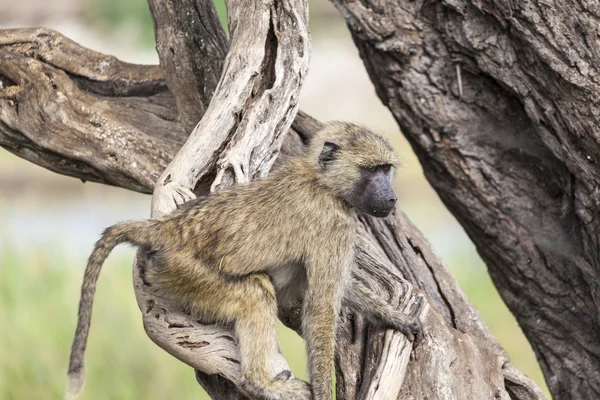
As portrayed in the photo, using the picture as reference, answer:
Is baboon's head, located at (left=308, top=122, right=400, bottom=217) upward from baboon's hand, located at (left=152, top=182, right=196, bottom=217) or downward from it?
upward

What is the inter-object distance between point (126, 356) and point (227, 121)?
335 cm

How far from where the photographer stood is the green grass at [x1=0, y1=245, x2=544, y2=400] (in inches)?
250

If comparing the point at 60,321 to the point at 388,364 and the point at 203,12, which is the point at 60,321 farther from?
the point at 388,364

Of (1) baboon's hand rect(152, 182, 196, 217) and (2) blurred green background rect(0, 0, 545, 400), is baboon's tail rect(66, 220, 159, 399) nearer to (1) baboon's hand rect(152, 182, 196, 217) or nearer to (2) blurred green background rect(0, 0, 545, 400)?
(1) baboon's hand rect(152, 182, 196, 217)

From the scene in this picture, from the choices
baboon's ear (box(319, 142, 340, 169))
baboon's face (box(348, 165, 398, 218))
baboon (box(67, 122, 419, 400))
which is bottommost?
baboon (box(67, 122, 419, 400))

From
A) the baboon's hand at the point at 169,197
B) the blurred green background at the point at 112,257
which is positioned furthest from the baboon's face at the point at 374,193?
the baboon's hand at the point at 169,197

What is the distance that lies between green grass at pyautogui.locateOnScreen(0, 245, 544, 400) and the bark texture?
2.73 meters

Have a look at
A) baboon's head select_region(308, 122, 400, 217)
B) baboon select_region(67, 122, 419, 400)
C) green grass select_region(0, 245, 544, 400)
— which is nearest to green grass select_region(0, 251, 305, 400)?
green grass select_region(0, 245, 544, 400)

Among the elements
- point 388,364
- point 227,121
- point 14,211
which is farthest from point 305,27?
point 14,211

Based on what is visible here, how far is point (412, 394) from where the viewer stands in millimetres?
3635

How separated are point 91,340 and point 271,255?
3.74 m

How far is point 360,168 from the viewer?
156 inches

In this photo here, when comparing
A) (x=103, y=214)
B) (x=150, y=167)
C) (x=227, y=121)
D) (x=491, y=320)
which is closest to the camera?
(x=227, y=121)

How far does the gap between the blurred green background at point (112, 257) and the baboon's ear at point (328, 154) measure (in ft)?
1.82
